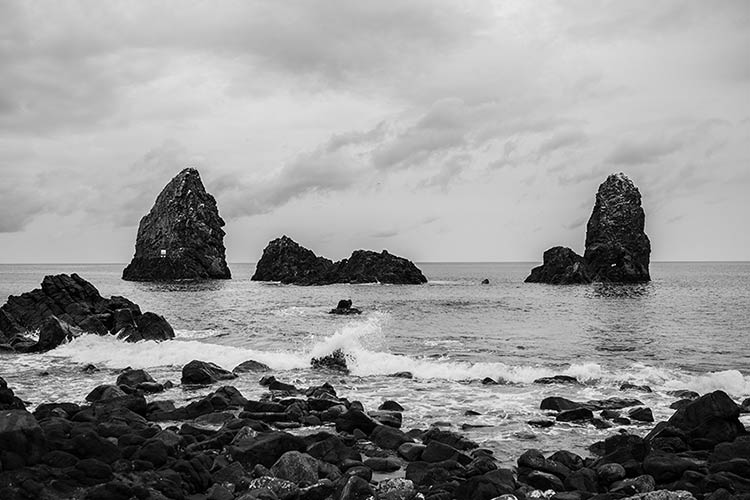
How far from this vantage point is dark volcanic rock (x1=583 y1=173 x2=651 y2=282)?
12456cm

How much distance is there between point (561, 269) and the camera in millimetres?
126500

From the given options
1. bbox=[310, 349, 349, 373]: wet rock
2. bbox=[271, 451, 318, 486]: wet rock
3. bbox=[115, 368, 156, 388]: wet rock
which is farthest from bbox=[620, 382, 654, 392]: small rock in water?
bbox=[115, 368, 156, 388]: wet rock

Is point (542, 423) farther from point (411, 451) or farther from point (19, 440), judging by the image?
point (19, 440)

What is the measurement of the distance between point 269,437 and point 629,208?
425ft

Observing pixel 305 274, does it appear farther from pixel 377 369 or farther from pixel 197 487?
pixel 197 487

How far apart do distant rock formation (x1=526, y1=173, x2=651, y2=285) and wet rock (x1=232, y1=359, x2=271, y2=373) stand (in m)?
103

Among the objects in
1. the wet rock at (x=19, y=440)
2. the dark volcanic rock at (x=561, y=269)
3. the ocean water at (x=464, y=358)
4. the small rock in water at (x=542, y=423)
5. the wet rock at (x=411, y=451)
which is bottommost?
the ocean water at (x=464, y=358)

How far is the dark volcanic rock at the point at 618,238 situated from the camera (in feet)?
409

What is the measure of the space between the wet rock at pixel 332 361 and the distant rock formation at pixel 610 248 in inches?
3985

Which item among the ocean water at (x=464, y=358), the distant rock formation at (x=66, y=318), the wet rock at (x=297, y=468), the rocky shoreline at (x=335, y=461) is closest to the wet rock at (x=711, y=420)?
the rocky shoreline at (x=335, y=461)

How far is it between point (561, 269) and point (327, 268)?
5053 centimetres

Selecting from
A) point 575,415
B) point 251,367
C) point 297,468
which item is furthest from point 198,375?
point 575,415

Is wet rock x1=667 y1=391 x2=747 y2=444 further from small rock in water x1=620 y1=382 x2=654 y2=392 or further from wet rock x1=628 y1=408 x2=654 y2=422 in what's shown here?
small rock in water x1=620 y1=382 x2=654 y2=392

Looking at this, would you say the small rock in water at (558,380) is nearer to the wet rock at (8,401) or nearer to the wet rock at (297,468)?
the wet rock at (297,468)
